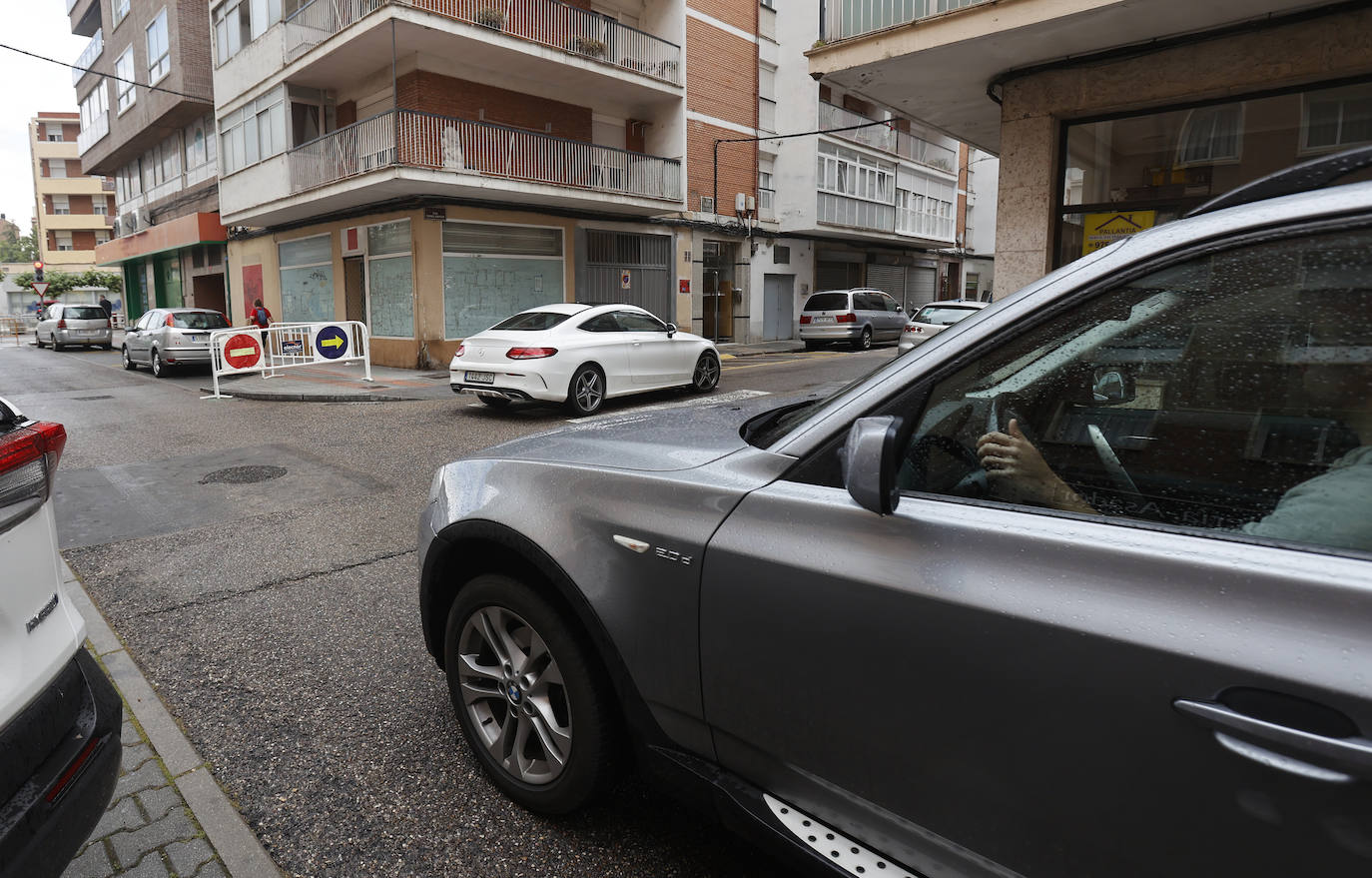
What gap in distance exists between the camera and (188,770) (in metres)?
2.63

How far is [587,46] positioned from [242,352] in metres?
10.5

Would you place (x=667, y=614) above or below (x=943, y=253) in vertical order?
below

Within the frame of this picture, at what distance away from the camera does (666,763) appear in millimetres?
2002

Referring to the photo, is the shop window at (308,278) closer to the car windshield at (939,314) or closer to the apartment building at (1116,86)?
the car windshield at (939,314)

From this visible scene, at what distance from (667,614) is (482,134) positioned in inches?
677

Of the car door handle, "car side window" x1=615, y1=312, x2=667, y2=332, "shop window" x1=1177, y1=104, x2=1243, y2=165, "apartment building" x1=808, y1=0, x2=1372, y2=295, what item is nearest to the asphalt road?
the car door handle

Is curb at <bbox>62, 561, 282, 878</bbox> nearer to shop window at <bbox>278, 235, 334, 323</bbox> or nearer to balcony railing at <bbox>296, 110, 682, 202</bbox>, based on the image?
balcony railing at <bbox>296, 110, 682, 202</bbox>

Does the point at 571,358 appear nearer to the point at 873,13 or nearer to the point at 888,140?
the point at 873,13

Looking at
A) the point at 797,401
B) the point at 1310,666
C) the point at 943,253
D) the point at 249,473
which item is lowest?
the point at 249,473

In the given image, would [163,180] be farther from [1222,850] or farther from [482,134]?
[1222,850]

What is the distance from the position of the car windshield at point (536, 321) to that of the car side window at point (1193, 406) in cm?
946

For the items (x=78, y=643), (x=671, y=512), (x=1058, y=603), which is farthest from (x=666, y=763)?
(x=78, y=643)

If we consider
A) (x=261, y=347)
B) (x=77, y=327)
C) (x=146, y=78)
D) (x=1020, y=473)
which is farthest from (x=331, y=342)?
(x=146, y=78)

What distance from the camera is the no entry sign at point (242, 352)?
47.6ft
